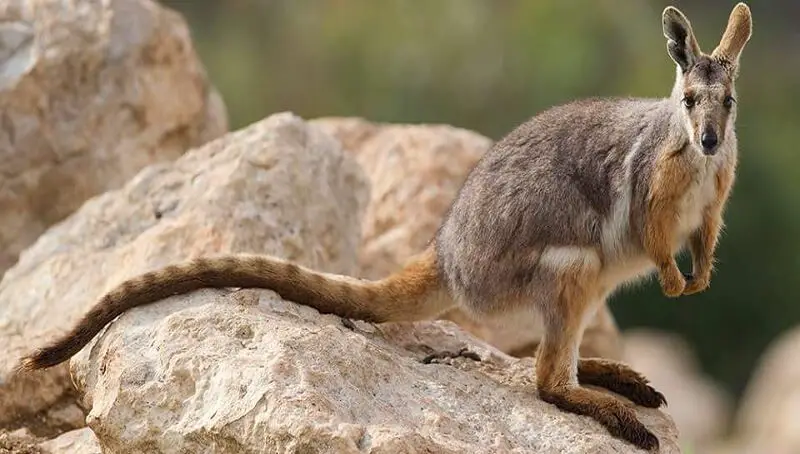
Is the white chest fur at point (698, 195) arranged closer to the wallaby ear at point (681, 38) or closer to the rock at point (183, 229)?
the wallaby ear at point (681, 38)

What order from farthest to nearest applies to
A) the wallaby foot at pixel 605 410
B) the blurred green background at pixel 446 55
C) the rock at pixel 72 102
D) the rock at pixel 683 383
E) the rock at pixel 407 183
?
the rock at pixel 683 383, the blurred green background at pixel 446 55, the rock at pixel 407 183, the rock at pixel 72 102, the wallaby foot at pixel 605 410

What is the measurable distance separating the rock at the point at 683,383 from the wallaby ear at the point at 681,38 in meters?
7.71

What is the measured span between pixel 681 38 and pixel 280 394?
1.87 meters

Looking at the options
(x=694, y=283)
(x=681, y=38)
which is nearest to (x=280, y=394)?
(x=694, y=283)

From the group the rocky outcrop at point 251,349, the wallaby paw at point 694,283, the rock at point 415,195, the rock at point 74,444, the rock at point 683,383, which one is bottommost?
the rock at point 683,383

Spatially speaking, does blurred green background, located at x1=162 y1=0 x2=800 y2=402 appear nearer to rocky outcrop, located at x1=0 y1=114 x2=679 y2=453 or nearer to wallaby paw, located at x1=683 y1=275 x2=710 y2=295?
rocky outcrop, located at x1=0 y1=114 x2=679 y2=453

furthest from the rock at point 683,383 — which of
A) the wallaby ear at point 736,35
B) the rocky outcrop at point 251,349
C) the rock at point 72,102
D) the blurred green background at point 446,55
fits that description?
the wallaby ear at point 736,35

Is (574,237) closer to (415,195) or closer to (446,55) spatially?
(415,195)

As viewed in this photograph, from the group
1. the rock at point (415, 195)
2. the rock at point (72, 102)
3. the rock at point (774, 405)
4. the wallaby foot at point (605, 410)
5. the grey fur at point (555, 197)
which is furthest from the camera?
the rock at point (774, 405)

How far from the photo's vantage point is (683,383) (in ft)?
42.1

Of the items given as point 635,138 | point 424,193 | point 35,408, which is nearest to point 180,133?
point 424,193

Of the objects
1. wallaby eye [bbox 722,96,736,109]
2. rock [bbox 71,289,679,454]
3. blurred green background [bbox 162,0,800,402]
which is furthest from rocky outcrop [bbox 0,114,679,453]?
blurred green background [bbox 162,0,800,402]

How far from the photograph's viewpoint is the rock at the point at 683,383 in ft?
40.2

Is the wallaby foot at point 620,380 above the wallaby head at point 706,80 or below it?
below
